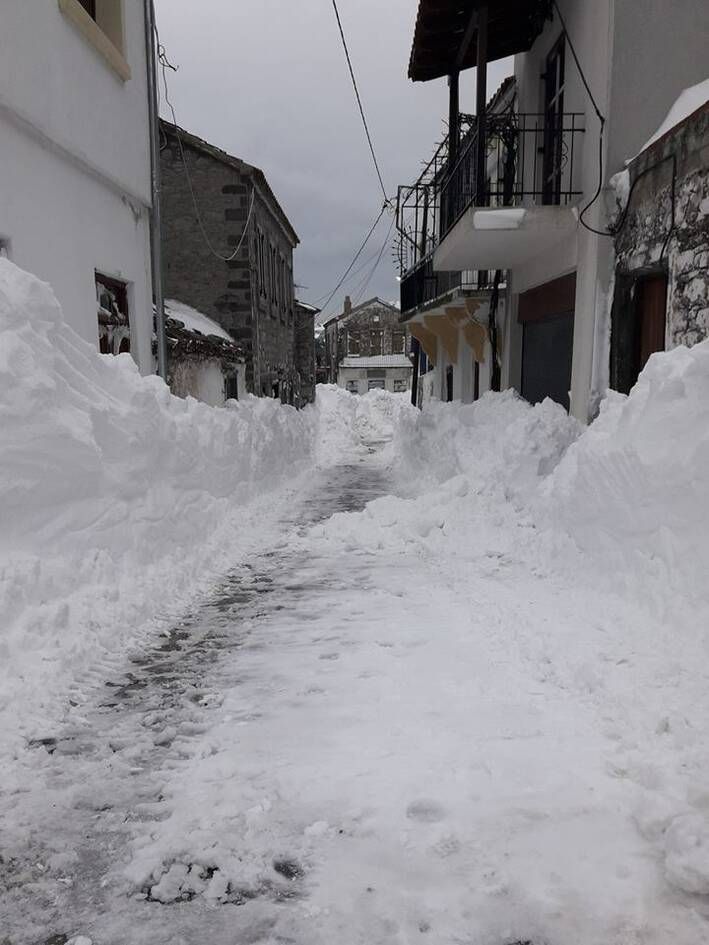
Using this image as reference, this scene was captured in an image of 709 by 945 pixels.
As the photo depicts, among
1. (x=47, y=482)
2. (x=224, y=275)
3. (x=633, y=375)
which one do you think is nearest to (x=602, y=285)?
(x=633, y=375)

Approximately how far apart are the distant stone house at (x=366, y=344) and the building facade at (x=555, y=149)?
140ft

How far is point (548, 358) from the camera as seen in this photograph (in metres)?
10.5

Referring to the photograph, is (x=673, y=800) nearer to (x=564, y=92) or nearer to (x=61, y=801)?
(x=61, y=801)

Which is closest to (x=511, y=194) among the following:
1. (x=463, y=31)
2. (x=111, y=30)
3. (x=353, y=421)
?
(x=463, y=31)

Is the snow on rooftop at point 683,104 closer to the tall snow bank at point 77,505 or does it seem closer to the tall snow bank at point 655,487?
the tall snow bank at point 655,487

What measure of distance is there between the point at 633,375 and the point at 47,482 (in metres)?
6.40

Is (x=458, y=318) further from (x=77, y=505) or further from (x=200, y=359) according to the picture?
(x=77, y=505)

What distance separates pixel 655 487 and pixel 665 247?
3456 mm

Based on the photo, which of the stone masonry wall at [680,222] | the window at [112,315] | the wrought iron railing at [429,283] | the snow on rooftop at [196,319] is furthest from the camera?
the snow on rooftop at [196,319]

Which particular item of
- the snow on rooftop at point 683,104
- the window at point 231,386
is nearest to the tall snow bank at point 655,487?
the snow on rooftop at point 683,104

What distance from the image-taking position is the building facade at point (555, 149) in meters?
7.74

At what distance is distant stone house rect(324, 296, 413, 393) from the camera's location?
55406 mm

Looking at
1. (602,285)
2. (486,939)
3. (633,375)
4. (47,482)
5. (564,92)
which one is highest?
(564,92)

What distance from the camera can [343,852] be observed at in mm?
2312
